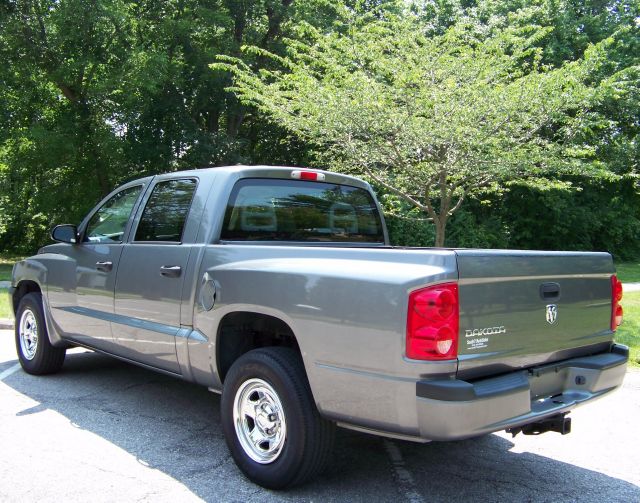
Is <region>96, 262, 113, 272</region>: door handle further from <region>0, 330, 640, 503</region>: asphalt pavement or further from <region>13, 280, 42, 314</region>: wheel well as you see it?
<region>13, 280, 42, 314</region>: wheel well

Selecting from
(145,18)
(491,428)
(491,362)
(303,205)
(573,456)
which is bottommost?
(573,456)

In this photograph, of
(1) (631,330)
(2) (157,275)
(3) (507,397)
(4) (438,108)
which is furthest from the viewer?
(4) (438,108)

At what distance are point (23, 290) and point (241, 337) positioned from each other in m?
3.50

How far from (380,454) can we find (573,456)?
4.32 feet

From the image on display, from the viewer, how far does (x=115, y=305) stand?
15.9 feet

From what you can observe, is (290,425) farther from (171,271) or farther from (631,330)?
(631,330)

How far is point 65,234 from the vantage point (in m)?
5.44

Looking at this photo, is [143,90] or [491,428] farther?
[143,90]

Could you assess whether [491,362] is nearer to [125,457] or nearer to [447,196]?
[125,457]

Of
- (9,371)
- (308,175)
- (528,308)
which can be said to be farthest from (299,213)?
(9,371)

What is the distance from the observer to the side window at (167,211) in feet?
14.9

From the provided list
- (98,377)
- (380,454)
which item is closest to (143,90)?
(98,377)

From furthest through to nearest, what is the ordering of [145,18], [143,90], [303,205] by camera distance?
[145,18]
[143,90]
[303,205]

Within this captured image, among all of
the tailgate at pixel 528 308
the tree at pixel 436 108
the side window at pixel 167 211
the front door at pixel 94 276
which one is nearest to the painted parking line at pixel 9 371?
the front door at pixel 94 276
